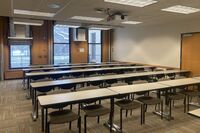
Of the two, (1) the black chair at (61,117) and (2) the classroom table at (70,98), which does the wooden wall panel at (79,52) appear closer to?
(2) the classroom table at (70,98)

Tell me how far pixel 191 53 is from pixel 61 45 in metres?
6.56

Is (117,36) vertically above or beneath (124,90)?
above

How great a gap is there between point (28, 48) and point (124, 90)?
7.42 meters

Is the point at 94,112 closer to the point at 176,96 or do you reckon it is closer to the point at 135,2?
the point at 176,96

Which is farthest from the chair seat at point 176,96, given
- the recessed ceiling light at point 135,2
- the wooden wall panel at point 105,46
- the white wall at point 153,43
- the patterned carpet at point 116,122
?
the wooden wall panel at point 105,46

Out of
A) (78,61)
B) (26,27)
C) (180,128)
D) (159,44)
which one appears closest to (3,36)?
(26,27)

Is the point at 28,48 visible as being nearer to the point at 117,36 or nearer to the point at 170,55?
the point at 117,36

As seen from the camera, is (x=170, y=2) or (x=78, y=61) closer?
(x=170, y=2)

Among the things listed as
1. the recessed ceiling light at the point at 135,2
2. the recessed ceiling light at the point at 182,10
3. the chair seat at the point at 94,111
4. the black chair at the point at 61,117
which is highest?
the recessed ceiling light at the point at 182,10

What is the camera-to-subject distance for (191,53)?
6672 millimetres

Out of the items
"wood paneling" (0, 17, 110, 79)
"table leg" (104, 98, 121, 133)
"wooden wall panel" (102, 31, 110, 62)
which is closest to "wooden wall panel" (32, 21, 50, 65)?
"wood paneling" (0, 17, 110, 79)

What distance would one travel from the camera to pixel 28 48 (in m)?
9.45

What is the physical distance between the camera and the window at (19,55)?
9.21 meters

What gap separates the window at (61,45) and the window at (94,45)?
4.67 feet
